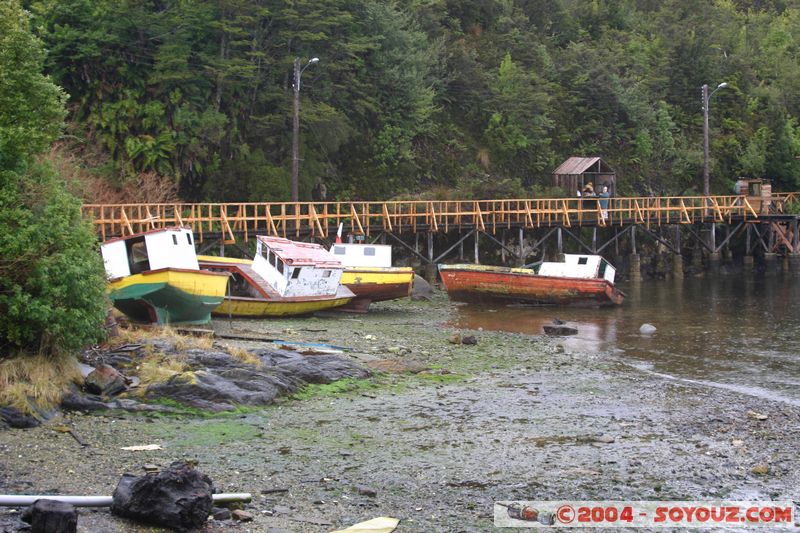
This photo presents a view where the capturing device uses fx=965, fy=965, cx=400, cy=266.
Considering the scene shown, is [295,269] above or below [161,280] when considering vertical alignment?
below

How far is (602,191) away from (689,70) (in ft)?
66.7

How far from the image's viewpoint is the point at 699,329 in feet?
97.3

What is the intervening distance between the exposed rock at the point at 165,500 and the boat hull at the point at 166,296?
14.5 metres

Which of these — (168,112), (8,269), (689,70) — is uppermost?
(689,70)

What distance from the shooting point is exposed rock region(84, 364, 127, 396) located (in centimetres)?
1506

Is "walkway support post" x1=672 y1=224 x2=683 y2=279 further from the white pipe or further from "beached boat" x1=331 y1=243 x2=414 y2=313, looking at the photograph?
the white pipe

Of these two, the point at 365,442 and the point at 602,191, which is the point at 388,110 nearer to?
the point at 602,191

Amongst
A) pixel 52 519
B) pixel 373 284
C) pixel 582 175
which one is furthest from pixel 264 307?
pixel 582 175

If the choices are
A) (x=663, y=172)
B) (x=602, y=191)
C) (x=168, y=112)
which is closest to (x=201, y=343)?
(x=168, y=112)

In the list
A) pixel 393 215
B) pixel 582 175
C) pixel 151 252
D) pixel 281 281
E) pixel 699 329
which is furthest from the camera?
pixel 582 175

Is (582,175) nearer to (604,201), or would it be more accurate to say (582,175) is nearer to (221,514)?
(604,201)

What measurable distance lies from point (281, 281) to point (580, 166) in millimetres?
28196

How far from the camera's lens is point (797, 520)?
1136 cm

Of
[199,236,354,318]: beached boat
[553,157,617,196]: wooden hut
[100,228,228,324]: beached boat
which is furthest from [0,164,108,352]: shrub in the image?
[553,157,617,196]: wooden hut
